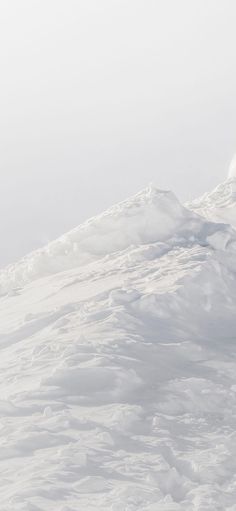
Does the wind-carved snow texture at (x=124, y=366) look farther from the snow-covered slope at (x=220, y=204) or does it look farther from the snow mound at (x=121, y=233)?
the snow-covered slope at (x=220, y=204)

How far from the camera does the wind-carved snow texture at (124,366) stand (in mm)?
15453

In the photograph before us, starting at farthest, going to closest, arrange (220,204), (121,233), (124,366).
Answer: (220,204) → (121,233) → (124,366)

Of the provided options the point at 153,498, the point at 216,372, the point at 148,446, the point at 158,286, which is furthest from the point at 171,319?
the point at 153,498

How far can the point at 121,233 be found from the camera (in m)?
31.3

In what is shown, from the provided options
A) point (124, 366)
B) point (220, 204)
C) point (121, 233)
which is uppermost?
point (121, 233)

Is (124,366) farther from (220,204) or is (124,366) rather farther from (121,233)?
(220,204)

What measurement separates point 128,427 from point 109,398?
1522 mm

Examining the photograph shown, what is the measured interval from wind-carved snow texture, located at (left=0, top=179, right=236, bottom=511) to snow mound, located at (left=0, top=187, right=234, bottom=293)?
4 cm

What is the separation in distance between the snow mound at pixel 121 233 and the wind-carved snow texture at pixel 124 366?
43mm

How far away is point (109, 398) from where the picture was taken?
19172mm

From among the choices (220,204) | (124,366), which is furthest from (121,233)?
(124,366)

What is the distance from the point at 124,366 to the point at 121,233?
37.0 ft

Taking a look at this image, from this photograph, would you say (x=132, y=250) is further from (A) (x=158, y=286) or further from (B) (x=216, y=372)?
(B) (x=216, y=372)

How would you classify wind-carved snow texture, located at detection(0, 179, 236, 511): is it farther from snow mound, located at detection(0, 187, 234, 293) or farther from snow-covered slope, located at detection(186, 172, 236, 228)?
snow-covered slope, located at detection(186, 172, 236, 228)
